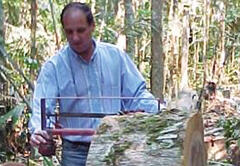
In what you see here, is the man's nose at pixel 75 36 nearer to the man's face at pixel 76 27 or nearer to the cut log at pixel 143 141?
the man's face at pixel 76 27

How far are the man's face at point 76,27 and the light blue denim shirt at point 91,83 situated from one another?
0.18 m

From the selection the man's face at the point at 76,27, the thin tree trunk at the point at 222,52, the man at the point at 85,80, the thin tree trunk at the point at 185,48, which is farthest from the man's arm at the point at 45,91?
the thin tree trunk at the point at 222,52

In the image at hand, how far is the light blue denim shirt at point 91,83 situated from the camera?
10.4 ft

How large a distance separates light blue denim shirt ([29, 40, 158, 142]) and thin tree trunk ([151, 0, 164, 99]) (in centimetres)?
542

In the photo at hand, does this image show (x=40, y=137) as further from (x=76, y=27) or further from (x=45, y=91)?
(x=76, y=27)

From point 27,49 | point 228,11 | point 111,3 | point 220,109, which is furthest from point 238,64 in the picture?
point 27,49

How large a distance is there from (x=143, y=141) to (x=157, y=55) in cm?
646

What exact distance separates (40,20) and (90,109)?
26.2 feet

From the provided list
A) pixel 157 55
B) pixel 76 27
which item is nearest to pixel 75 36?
pixel 76 27

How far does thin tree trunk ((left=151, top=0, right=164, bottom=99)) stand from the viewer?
8.80m

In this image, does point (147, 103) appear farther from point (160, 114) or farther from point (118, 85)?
point (160, 114)

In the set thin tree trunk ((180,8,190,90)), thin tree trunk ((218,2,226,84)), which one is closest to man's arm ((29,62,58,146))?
thin tree trunk ((180,8,190,90))

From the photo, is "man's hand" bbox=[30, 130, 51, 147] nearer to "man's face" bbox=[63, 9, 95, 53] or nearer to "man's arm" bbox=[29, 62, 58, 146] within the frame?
"man's arm" bbox=[29, 62, 58, 146]

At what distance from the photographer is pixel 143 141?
2.39 m
